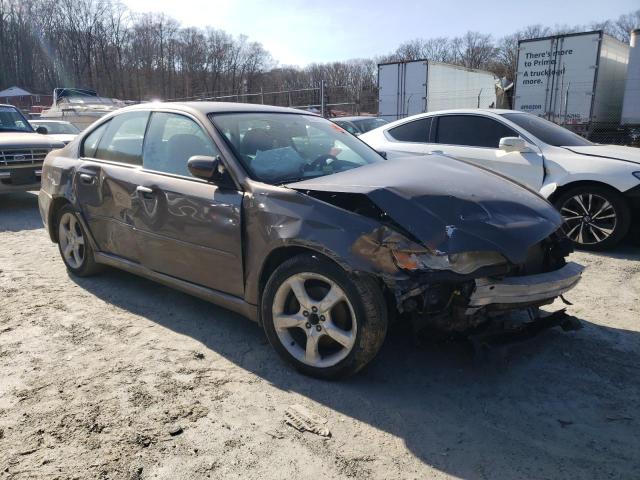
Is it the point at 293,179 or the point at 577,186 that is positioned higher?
the point at 293,179

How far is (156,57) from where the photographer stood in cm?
8112

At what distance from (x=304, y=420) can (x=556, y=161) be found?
4.77 meters

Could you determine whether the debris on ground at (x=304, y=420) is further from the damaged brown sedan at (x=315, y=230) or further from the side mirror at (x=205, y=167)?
the side mirror at (x=205, y=167)

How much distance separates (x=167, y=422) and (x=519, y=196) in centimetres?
254

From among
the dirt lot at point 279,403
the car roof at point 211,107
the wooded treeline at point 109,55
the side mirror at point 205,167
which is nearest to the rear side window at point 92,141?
the car roof at point 211,107

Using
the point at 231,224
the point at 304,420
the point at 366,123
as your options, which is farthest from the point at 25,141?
the point at 304,420

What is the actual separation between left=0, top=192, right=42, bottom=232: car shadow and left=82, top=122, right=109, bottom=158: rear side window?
3.40 metres

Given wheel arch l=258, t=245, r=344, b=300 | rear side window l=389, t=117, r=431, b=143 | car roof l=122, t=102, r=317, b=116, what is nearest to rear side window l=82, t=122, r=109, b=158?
car roof l=122, t=102, r=317, b=116

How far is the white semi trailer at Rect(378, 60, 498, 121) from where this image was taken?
717 inches

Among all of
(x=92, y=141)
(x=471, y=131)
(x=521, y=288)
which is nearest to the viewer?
(x=521, y=288)

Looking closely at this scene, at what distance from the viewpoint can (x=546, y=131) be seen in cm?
630

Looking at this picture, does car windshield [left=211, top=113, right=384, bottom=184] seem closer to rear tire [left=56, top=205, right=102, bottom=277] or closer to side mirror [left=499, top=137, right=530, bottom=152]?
rear tire [left=56, top=205, right=102, bottom=277]

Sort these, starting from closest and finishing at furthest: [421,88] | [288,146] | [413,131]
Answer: [288,146], [413,131], [421,88]

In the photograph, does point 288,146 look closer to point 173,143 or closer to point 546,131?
point 173,143
